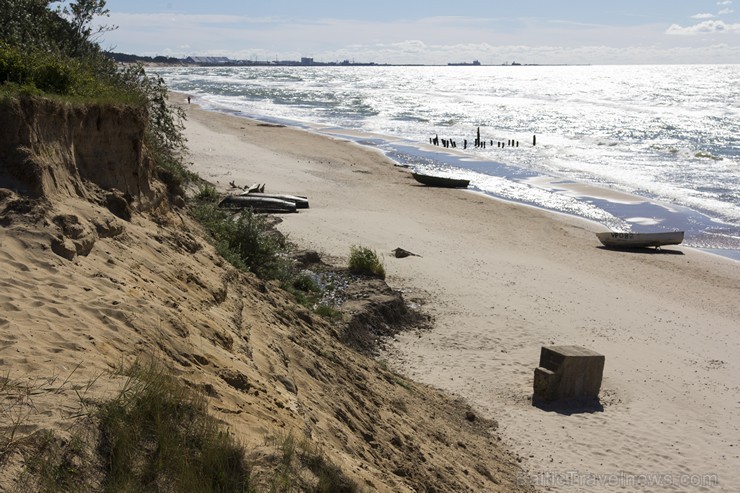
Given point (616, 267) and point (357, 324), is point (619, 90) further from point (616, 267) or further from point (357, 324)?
point (357, 324)

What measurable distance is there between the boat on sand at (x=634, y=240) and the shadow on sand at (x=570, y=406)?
39.9ft

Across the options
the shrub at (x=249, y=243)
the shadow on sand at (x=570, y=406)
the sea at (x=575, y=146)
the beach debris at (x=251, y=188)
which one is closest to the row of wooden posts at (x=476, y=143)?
the sea at (x=575, y=146)

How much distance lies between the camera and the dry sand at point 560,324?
30.8 feet

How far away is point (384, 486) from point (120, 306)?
2.50 m

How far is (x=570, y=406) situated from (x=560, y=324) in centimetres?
329

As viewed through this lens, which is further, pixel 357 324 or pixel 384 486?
pixel 357 324

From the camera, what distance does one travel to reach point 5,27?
11.0 m

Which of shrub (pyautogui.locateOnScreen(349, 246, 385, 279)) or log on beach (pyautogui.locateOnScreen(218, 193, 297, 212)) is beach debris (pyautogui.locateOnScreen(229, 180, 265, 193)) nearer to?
log on beach (pyautogui.locateOnScreen(218, 193, 297, 212))

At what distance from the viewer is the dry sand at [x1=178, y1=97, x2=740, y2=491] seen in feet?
30.8

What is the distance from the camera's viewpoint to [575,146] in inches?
1939

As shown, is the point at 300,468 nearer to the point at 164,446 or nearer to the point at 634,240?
the point at 164,446

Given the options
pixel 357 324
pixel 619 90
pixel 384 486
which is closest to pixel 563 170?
pixel 357 324

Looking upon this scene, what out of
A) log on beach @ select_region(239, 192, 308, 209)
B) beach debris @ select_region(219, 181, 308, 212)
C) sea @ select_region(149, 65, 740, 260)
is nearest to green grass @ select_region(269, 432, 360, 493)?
beach debris @ select_region(219, 181, 308, 212)

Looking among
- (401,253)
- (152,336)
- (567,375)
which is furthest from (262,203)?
(152,336)
